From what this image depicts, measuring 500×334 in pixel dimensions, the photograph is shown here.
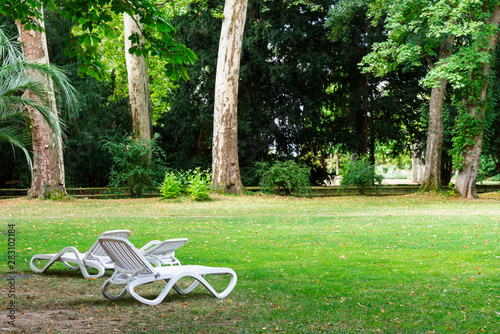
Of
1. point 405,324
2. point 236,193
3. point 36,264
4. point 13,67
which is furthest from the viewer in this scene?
point 236,193

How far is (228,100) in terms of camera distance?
2116 centimetres

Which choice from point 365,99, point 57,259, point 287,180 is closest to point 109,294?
point 57,259

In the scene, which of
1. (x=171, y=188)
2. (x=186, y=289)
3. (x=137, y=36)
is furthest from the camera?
(x=171, y=188)

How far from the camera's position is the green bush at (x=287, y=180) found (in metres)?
22.0

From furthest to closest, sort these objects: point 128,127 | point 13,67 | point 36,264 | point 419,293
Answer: point 128,127 < point 13,67 < point 36,264 < point 419,293

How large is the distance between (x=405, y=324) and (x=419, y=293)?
1.20 meters

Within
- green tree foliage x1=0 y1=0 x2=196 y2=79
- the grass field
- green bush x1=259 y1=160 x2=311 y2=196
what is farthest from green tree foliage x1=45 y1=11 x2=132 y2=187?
green tree foliage x1=0 y1=0 x2=196 y2=79

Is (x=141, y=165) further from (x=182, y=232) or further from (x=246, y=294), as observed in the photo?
(x=246, y=294)

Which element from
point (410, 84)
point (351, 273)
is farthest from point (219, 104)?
point (351, 273)

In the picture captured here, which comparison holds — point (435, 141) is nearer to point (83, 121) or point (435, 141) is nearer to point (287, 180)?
point (287, 180)

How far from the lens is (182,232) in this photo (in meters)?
11.0

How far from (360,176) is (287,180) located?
3.71 metres

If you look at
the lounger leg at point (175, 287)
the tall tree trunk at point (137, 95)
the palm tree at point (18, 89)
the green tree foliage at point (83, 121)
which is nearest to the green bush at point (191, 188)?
the tall tree trunk at point (137, 95)

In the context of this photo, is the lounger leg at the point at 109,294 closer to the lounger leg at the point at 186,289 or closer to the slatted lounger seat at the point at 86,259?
the lounger leg at the point at 186,289
